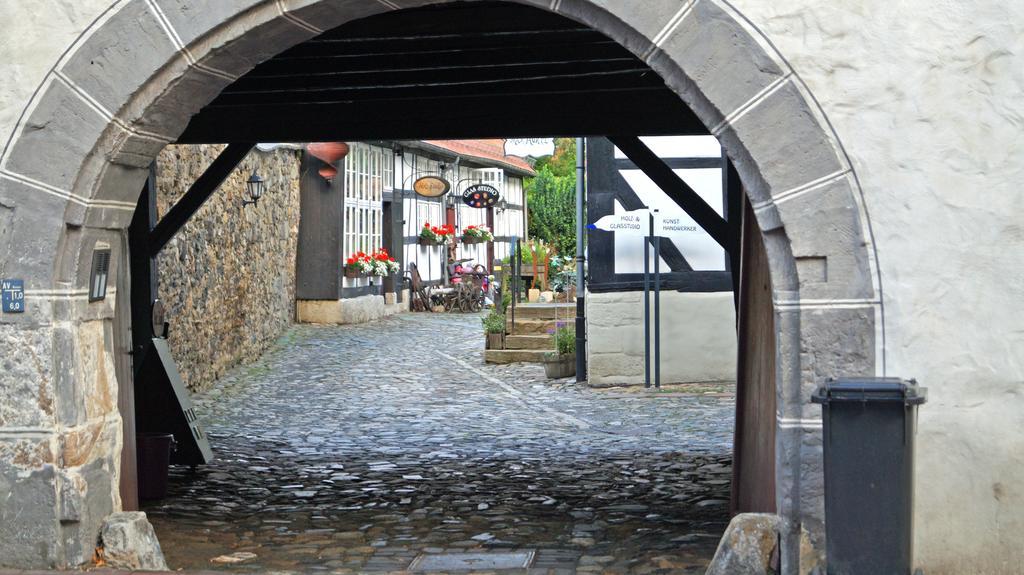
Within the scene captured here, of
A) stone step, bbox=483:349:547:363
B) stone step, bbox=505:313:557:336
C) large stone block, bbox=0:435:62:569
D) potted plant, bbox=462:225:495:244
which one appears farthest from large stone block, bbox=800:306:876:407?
potted plant, bbox=462:225:495:244

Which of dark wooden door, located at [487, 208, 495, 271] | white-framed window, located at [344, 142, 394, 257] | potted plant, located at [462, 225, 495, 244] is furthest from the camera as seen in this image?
dark wooden door, located at [487, 208, 495, 271]

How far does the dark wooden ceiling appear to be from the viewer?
19.9 feet

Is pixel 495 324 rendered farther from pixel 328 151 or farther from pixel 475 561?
pixel 475 561

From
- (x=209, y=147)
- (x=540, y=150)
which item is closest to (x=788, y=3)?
(x=540, y=150)

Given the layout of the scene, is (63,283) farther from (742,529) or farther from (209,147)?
(209,147)

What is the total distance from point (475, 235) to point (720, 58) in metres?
25.4

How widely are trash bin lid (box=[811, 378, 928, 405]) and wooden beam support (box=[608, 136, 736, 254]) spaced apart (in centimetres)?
324

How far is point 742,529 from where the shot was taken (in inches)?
183

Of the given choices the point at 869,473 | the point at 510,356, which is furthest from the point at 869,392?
the point at 510,356

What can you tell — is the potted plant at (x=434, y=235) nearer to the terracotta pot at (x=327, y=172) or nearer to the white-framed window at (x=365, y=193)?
the white-framed window at (x=365, y=193)

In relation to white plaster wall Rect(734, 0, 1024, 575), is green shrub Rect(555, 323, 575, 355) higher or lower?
lower

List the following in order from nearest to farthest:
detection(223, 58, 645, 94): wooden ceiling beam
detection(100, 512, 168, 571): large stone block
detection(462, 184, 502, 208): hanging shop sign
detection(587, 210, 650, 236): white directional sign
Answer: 1. detection(100, 512, 168, 571): large stone block
2. detection(223, 58, 645, 94): wooden ceiling beam
3. detection(587, 210, 650, 236): white directional sign
4. detection(462, 184, 502, 208): hanging shop sign

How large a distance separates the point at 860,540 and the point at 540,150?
33.9ft

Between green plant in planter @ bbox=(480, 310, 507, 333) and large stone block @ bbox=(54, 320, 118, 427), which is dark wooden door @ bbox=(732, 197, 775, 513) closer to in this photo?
large stone block @ bbox=(54, 320, 118, 427)
